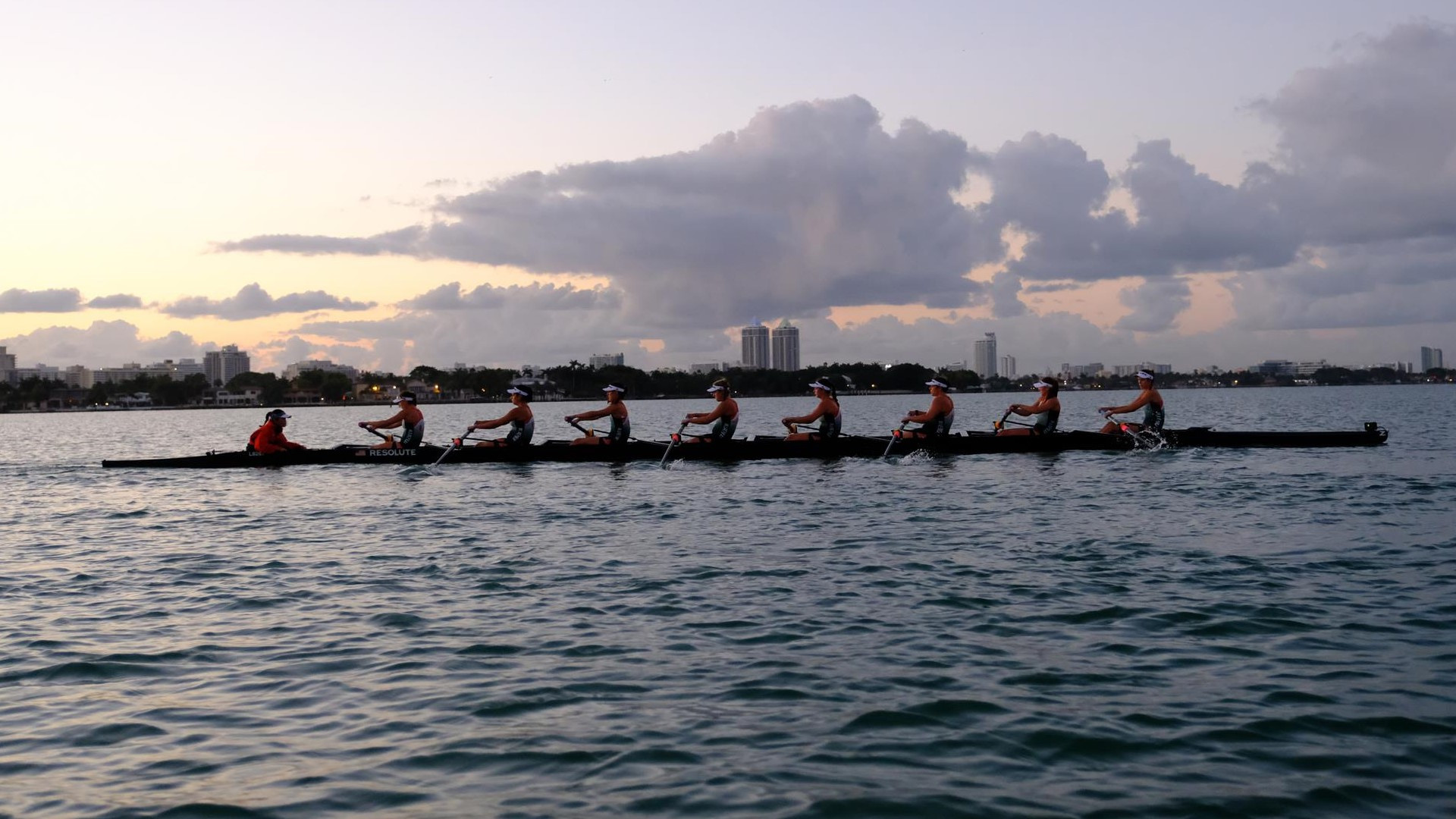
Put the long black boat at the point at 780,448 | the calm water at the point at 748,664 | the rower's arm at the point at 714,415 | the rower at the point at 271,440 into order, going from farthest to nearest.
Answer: the rower at the point at 271,440 < the rower's arm at the point at 714,415 < the long black boat at the point at 780,448 < the calm water at the point at 748,664

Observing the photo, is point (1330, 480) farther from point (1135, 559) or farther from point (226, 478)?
point (226, 478)

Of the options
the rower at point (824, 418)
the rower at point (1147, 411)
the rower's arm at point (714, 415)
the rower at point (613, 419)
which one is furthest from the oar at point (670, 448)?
the rower at point (1147, 411)

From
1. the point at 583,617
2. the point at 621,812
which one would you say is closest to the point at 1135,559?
the point at 583,617

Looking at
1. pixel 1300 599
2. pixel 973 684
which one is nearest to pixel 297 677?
pixel 973 684

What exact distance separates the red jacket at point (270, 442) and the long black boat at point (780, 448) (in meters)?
0.20

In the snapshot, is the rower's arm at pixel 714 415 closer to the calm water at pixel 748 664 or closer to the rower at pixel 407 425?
the rower at pixel 407 425

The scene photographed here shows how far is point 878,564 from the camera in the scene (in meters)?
14.1

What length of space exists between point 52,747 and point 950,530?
12.8 metres

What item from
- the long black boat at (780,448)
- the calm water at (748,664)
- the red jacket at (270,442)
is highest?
the red jacket at (270,442)

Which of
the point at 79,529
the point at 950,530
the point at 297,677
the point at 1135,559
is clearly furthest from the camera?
the point at 79,529

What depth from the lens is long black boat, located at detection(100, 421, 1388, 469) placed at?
1159 inches

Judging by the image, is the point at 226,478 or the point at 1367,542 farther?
the point at 226,478

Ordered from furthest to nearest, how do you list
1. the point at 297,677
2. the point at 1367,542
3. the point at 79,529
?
the point at 79,529
the point at 1367,542
the point at 297,677

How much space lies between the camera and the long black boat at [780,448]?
2944cm
